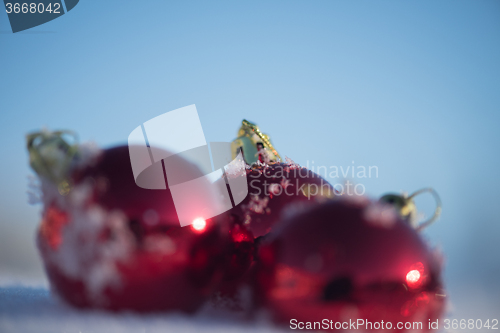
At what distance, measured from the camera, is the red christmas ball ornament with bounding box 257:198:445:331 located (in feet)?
2.85

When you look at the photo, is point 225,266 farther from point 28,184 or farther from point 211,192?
point 28,184

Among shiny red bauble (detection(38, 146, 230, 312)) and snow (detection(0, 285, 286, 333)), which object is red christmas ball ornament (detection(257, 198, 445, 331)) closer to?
snow (detection(0, 285, 286, 333))

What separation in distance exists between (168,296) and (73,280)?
289 millimetres

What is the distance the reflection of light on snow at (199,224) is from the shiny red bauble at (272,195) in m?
0.22

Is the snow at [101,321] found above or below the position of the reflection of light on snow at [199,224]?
below

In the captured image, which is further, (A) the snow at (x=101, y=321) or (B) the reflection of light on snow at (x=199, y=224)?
(B) the reflection of light on snow at (x=199, y=224)

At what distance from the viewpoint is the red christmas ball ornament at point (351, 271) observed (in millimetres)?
869

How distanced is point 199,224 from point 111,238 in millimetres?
260

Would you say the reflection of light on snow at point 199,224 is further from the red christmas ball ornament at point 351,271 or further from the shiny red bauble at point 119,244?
the red christmas ball ornament at point 351,271

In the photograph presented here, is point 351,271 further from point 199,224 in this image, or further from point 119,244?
point 119,244

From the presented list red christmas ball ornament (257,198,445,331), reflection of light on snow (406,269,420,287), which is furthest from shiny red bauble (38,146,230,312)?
reflection of light on snow (406,269,420,287)

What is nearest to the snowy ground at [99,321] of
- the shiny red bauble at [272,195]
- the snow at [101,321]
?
the snow at [101,321]

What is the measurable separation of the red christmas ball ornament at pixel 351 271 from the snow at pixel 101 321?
131mm

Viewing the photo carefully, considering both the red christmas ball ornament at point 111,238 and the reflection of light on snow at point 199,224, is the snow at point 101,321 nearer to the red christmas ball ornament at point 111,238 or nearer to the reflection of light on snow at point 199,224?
the red christmas ball ornament at point 111,238
